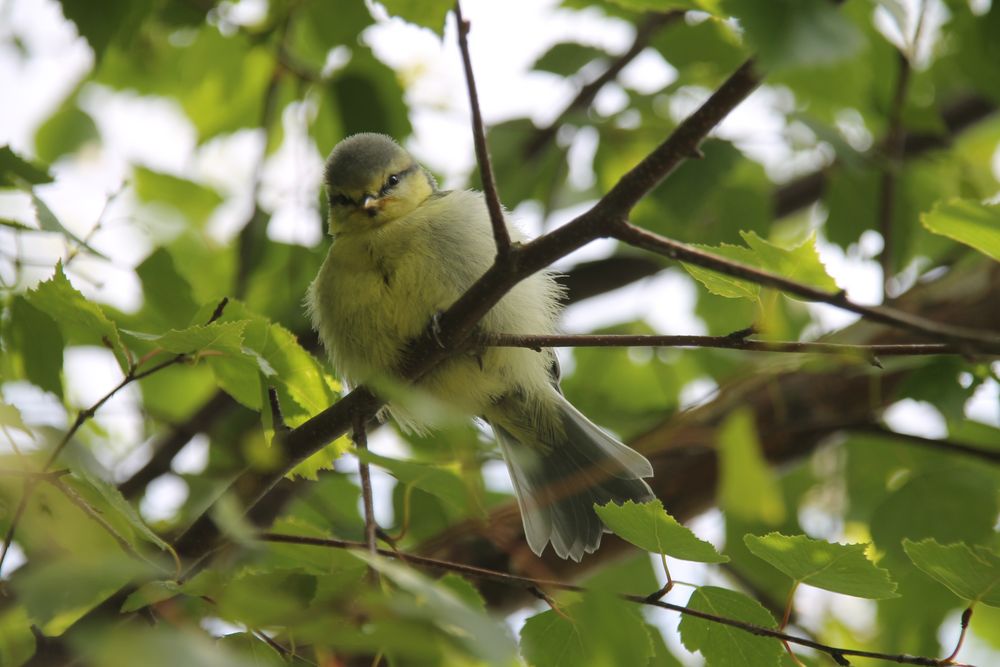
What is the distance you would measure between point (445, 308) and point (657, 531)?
1284mm

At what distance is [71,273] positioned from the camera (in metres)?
2.54

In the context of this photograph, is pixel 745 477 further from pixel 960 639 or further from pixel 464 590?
pixel 464 590

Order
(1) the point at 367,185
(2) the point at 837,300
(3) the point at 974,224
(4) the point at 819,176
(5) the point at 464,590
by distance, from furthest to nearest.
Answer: (4) the point at 819,176 < (1) the point at 367,185 < (5) the point at 464,590 < (3) the point at 974,224 < (2) the point at 837,300

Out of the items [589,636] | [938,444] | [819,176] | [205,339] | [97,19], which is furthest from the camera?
[819,176]

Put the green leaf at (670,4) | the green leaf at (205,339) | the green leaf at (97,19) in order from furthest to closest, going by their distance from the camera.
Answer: the green leaf at (97,19) < the green leaf at (670,4) < the green leaf at (205,339)

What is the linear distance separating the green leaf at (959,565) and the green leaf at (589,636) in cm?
52

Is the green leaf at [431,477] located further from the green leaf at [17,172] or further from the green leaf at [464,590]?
the green leaf at [17,172]

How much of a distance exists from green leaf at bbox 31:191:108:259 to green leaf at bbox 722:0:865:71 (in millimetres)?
1544

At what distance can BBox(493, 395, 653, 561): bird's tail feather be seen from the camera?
3.23m

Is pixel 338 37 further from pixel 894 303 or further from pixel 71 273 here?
pixel 894 303

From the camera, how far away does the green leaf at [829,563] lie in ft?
5.82

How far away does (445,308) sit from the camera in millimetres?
2889

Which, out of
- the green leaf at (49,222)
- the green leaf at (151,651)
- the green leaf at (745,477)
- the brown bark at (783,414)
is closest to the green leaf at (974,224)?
the green leaf at (745,477)

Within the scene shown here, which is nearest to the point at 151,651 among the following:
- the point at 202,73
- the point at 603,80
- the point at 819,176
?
the point at 603,80
